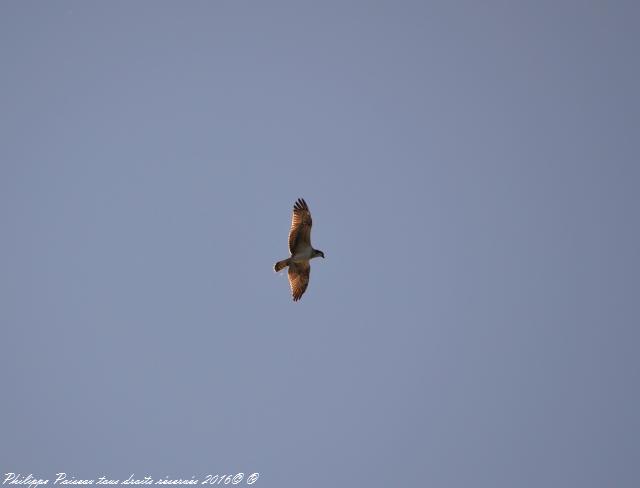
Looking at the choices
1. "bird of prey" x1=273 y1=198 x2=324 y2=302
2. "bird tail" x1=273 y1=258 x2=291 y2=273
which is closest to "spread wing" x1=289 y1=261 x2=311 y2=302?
"bird of prey" x1=273 y1=198 x2=324 y2=302

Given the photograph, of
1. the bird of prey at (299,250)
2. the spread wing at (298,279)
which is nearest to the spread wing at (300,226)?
the bird of prey at (299,250)

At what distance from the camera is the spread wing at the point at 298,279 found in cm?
2628

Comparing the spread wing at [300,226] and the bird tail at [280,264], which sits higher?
the spread wing at [300,226]

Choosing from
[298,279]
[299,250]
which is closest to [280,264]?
[299,250]

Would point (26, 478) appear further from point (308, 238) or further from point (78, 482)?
point (308, 238)

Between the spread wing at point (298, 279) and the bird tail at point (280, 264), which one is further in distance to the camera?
the spread wing at point (298, 279)

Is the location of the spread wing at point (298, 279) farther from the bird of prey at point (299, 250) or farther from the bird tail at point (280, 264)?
the bird tail at point (280, 264)

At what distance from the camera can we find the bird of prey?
81.7 feet

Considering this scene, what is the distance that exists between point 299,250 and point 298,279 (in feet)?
5.33

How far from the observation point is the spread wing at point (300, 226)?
2483cm

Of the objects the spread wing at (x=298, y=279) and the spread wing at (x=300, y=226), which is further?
the spread wing at (x=298, y=279)

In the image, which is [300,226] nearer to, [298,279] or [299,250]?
[299,250]

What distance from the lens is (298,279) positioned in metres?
26.5

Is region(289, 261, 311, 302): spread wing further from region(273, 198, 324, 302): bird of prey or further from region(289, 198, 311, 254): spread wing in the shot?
region(289, 198, 311, 254): spread wing
